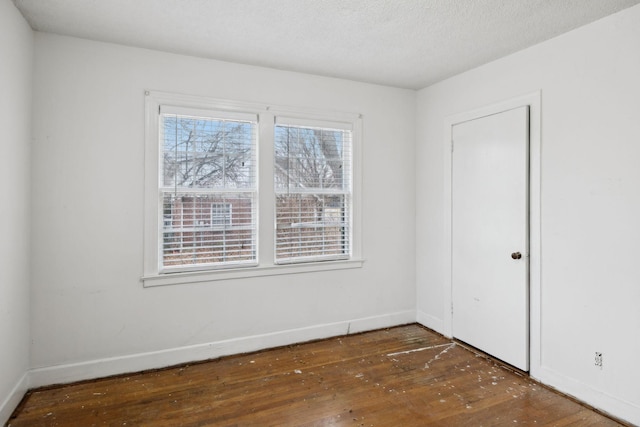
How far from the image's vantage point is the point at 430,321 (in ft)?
12.7

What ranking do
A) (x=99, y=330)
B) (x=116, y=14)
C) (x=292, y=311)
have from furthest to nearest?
(x=292, y=311) < (x=99, y=330) < (x=116, y=14)

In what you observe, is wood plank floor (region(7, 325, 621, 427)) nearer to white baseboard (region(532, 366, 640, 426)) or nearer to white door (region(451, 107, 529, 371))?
white baseboard (region(532, 366, 640, 426))

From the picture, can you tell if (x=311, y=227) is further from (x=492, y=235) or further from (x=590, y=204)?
(x=590, y=204)

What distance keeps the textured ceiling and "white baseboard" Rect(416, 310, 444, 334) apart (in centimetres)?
249

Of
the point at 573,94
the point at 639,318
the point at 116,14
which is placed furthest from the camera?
the point at 573,94

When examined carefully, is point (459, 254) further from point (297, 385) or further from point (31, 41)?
point (31, 41)

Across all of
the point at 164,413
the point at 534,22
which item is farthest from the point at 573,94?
the point at 164,413

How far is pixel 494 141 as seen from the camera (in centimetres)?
312

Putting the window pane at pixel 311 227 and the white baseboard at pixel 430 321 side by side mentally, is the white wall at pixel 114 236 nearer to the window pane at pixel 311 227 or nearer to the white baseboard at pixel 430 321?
the window pane at pixel 311 227

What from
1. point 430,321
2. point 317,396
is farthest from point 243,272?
point 430,321

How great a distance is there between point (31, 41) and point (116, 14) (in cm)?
72

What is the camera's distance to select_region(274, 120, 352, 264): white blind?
11.3ft

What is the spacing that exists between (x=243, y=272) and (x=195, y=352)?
763mm

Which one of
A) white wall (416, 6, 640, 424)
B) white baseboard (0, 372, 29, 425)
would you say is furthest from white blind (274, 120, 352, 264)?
white baseboard (0, 372, 29, 425)
